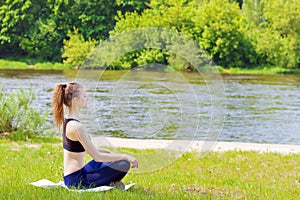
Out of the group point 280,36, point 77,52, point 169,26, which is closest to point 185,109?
point 169,26

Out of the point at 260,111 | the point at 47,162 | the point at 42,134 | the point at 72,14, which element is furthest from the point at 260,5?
the point at 47,162

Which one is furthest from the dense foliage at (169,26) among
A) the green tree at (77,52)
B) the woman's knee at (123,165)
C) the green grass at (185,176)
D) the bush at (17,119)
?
the woman's knee at (123,165)

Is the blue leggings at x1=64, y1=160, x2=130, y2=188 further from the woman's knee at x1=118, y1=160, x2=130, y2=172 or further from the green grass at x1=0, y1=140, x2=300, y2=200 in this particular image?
the green grass at x1=0, y1=140, x2=300, y2=200

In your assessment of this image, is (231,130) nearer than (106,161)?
No

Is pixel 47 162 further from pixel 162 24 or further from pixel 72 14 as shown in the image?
pixel 72 14

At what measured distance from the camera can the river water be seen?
869 cm

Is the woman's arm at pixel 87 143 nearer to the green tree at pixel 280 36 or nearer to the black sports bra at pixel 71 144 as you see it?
the black sports bra at pixel 71 144

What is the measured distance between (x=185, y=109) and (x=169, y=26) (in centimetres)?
1741

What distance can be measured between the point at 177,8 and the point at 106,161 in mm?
27077

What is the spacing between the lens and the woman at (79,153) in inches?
158

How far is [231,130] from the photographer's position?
39.2 ft

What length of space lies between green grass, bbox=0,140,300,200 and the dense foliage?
74.3ft

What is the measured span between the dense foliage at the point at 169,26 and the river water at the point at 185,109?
739 centimetres

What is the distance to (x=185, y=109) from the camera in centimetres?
1276
